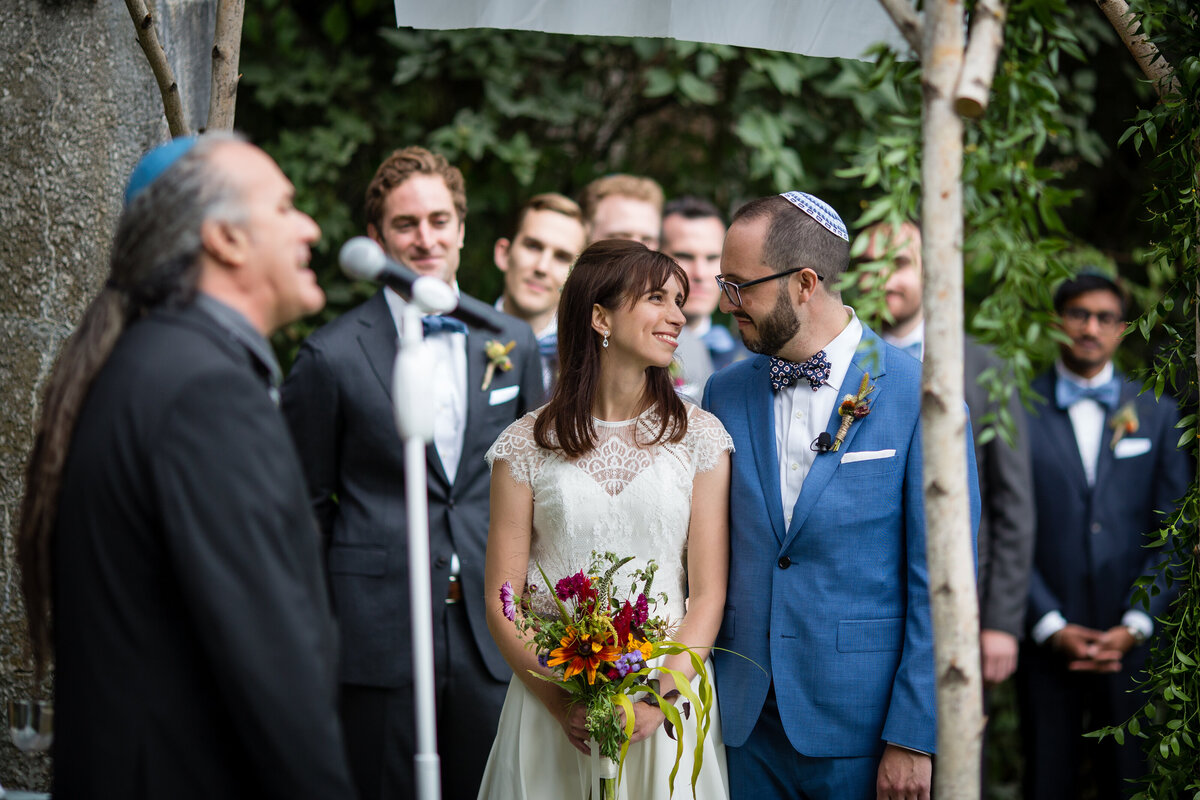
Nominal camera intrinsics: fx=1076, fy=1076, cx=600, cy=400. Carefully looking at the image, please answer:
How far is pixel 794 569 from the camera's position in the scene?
2863 millimetres

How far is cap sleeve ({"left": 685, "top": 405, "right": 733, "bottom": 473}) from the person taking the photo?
3027mm

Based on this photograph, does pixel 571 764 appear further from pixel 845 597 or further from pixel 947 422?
pixel 947 422

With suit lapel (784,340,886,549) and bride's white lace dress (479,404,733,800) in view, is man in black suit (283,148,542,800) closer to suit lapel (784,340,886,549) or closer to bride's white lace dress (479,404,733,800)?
bride's white lace dress (479,404,733,800)

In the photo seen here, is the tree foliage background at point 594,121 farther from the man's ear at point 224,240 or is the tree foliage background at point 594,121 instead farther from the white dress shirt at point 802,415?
the man's ear at point 224,240

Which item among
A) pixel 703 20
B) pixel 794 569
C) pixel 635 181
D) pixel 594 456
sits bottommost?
pixel 794 569

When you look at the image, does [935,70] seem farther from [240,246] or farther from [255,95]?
[255,95]

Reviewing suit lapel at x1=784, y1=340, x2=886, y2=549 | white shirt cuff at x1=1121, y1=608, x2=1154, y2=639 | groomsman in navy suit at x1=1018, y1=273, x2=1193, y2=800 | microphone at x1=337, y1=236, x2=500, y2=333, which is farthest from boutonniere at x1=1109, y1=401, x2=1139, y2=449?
microphone at x1=337, y1=236, x2=500, y2=333

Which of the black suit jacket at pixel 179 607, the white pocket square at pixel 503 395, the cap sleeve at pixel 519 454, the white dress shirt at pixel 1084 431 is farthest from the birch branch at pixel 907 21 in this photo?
the white dress shirt at pixel 1084 431

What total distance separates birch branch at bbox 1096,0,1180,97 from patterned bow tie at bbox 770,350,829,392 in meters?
1.09

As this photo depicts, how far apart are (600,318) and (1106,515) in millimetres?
2686

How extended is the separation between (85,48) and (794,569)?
2.76m

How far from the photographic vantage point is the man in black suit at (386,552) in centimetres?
356

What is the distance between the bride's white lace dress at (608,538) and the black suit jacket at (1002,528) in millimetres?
1816

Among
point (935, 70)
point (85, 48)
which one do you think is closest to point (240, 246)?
point (935, 70)
